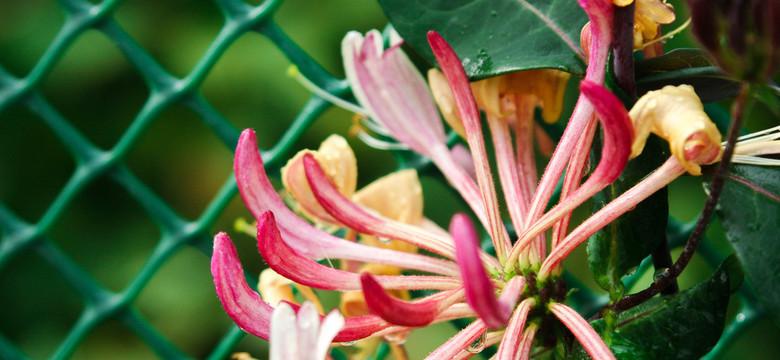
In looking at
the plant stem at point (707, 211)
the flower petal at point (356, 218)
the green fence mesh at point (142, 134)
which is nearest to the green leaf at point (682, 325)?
the plant stem at point (707, 211)

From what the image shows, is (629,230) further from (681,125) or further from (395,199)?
(395,199)

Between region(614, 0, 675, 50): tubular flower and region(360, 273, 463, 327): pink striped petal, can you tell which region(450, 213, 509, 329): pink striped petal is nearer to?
region(360, 273, 463, 327): pink striped petal

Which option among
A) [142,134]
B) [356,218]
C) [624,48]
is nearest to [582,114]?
[624,48]

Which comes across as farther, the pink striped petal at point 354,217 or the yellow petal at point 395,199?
the yellow petal at point 395,199

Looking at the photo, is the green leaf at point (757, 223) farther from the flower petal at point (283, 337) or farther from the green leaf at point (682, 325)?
the flower petal at point (283, 337)

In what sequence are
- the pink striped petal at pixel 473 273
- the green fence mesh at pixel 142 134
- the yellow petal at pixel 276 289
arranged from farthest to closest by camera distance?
the green fence mesh at pixel 142 134, the yellow petal at pixel 276 289, the pink striped petal at pixel 473 273

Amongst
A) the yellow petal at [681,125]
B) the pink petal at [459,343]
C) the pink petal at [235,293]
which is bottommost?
the pink petal at [459,343]

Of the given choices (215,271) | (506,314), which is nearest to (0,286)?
(215,271)

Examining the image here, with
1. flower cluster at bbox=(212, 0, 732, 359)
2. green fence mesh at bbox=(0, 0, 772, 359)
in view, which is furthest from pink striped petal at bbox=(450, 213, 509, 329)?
green fence mesh at bbox=(0, 0, 772, 359)

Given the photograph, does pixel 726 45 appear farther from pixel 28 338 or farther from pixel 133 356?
pixel 28 338
